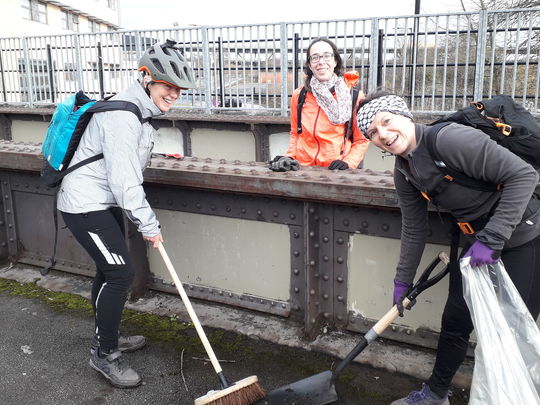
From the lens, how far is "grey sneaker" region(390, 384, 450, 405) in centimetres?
261

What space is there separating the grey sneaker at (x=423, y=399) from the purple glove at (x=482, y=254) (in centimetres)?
84

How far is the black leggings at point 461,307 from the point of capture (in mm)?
2244

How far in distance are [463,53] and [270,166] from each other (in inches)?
226

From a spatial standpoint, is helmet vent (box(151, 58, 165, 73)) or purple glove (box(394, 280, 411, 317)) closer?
purple glove (box(394, 280, 411, 317))

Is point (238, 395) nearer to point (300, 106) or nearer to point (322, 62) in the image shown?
point (300, 106)

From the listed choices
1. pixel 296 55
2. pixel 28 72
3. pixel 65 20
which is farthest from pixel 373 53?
pixel 65 20

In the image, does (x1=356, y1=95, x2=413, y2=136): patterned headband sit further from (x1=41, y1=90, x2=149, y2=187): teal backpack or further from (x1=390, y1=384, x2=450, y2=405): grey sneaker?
(x1=390, y1=384, x2=450, y2=405): grey sneaker

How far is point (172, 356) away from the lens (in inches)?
127

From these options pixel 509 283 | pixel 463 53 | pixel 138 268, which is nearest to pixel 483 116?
pixel 509 283

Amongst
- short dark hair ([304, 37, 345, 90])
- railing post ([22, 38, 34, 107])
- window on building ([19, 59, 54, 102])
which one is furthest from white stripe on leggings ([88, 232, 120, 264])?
railing post ([22, 38, 34, 107])

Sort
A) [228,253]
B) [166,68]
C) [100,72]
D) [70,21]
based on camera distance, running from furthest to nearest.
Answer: [70,21], [100,72], [228,253], [166,68]

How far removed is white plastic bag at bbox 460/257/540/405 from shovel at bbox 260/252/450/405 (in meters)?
0.38

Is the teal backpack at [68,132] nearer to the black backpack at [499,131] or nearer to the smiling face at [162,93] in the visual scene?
the smiling face at [162,93]

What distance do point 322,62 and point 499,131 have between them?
5.85ft
